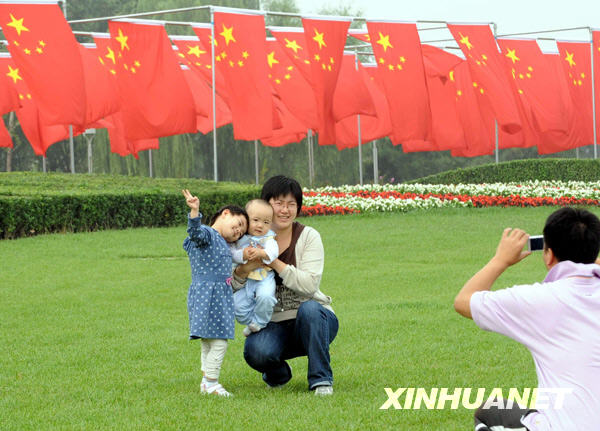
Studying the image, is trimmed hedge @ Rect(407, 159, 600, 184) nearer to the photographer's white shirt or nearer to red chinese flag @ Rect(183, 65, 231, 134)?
red chinese flag @ Rect(183, 65, 231, 134)

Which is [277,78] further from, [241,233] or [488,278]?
[488,278]

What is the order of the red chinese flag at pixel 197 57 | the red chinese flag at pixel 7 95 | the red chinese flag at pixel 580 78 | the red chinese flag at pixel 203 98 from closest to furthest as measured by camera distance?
the red chinese flag at pixel 7 95 → the red chinese flag at pixel 197 57 → the red chinese flag at pixel 580 78 → the red chinese flag at pixel 203 98

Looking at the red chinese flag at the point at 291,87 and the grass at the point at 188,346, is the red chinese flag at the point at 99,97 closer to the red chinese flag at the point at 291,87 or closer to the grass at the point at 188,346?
the red chinese flag at the point at 291,87

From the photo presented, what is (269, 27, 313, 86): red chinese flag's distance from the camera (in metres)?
18.6

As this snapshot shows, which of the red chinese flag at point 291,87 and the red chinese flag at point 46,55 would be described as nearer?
the red chinese flag at point 46,55

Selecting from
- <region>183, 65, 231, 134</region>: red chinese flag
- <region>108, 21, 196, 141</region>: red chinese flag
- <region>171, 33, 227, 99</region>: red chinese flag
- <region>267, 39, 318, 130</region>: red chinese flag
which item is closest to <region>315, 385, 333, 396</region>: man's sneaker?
<region>108, 21, 196, 141</region>: red chinese flag

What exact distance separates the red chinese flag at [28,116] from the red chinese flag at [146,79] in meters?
2.38

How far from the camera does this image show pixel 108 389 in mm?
5152

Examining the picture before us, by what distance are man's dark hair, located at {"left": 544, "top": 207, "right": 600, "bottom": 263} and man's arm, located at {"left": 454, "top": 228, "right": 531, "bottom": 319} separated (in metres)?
0.11

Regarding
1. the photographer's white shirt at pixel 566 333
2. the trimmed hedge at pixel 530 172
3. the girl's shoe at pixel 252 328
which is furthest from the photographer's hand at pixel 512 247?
the trimmed hedge at pixel 530 172

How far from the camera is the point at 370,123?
24344 mm

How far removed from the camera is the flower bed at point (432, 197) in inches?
687

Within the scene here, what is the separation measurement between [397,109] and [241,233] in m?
14.2

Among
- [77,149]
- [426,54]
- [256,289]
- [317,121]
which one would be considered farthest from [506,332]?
[77,149]
